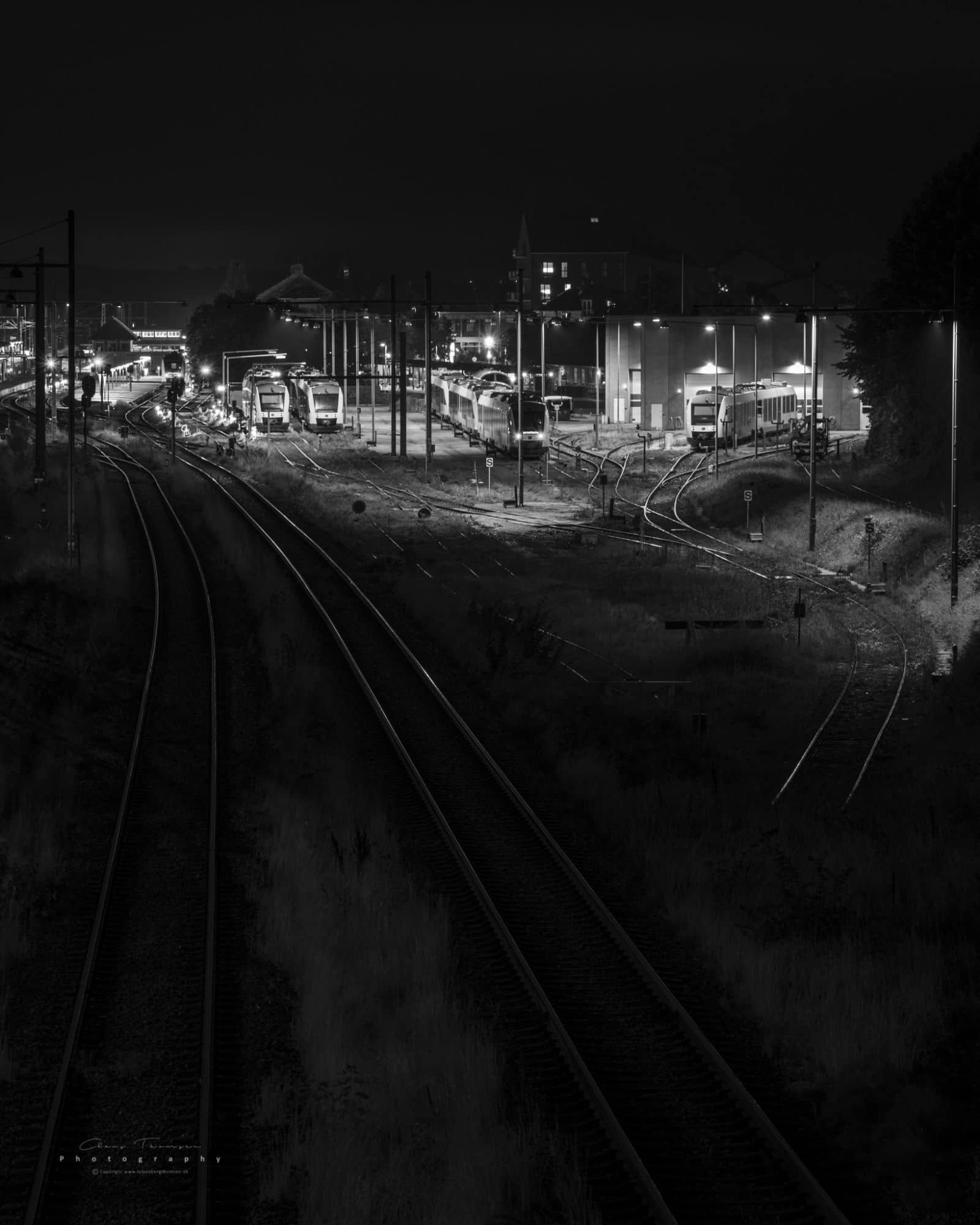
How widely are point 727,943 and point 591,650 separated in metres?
12.8

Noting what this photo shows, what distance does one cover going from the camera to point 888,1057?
855 cm

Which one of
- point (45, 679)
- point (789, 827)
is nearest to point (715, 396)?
point (45, 679)

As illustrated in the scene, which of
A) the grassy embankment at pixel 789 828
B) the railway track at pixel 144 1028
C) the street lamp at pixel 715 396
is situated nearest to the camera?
the railway track at pixel 144 1028

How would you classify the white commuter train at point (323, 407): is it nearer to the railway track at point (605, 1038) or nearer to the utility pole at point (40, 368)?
the utility pole at point (40, 368)

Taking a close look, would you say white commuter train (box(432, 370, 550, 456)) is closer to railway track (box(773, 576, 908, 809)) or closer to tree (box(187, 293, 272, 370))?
railway track (box(773, 576, 908, 809))

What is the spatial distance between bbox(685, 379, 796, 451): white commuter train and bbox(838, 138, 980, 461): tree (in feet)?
16.5

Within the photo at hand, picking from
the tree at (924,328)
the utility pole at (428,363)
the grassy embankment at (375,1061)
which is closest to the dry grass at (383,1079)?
the grassy embankment at (375,1061)

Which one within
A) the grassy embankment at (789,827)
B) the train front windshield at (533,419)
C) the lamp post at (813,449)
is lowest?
the grassy embankment at (789,827)

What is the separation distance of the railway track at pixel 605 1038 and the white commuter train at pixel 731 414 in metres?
43.4

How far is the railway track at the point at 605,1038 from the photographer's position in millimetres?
7121

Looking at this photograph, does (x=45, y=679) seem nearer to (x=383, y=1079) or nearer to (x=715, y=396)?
(x=383, y=1079)

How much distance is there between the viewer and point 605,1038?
8.90 metres

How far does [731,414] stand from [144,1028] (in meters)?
51.1

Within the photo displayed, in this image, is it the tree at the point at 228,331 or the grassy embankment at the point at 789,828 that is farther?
the tree at the point at 228,331
